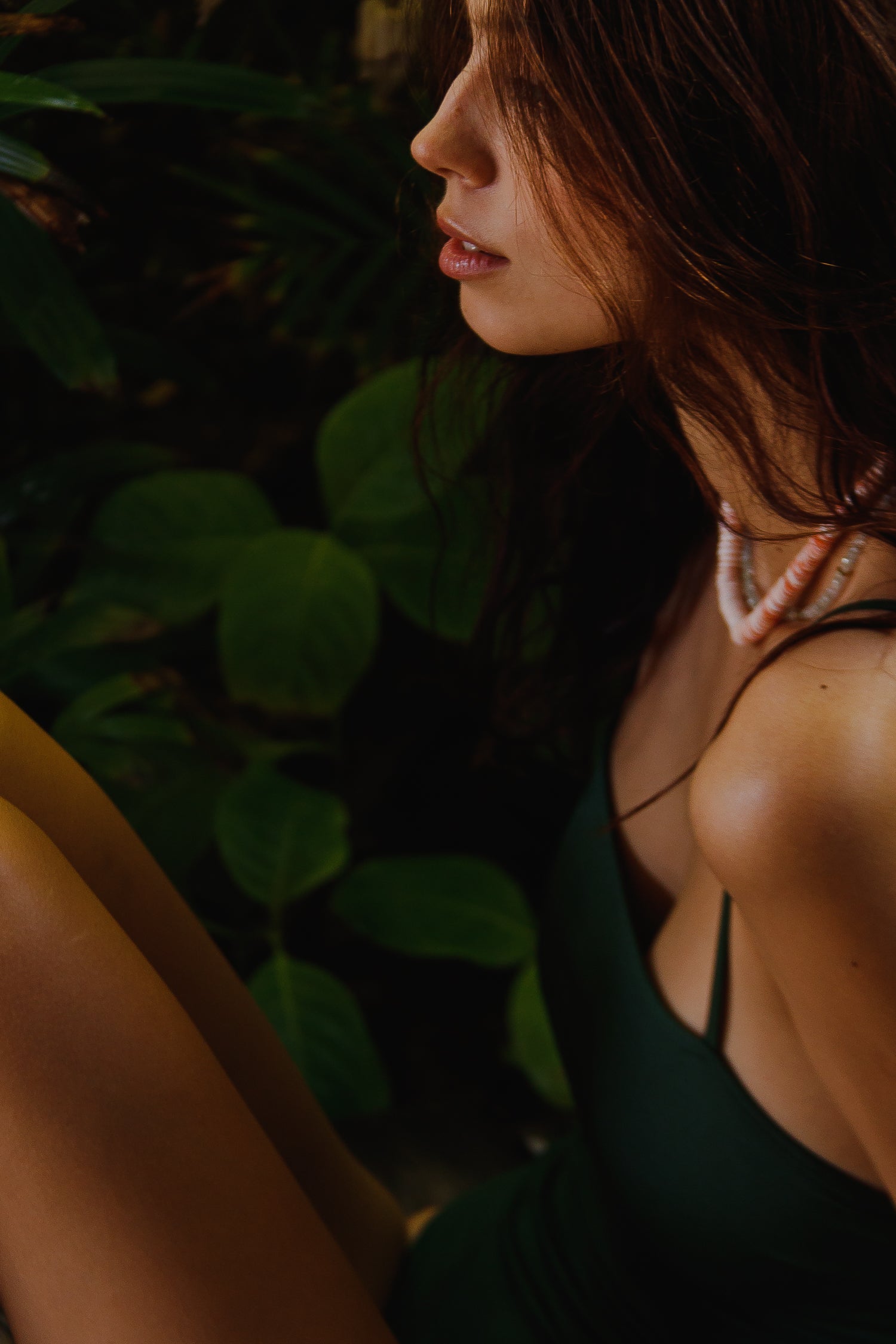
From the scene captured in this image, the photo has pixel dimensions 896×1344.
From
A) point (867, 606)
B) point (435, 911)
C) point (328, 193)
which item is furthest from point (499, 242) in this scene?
point (435, 911)

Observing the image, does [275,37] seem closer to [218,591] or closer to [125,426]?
[125,426]

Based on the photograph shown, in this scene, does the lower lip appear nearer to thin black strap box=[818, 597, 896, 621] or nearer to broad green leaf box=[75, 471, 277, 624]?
thin black strap box=[818, 597, 896, 621]

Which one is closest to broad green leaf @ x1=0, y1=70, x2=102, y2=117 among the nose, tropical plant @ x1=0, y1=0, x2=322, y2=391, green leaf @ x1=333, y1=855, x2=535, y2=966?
tropical plant @ x1=0, y1=0, x2=322, y2=391

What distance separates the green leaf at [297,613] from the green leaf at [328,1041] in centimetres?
30

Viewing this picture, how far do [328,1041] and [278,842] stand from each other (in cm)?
20

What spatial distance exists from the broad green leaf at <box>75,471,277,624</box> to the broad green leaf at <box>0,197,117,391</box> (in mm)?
251

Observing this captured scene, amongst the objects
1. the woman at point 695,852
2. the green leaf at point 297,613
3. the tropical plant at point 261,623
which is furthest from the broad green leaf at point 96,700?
the woman at point 695,852

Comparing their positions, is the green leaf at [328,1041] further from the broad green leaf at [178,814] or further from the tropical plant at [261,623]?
the broad green leaf at [178,814]

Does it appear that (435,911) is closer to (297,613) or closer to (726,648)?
(297,613)

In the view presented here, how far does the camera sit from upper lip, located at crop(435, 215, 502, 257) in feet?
1.84

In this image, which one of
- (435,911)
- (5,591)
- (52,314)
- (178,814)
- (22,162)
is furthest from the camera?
(435,911)

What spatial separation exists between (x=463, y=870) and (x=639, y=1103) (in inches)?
17.2

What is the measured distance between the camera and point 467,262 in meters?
0.58

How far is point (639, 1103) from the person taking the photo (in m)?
0.71
